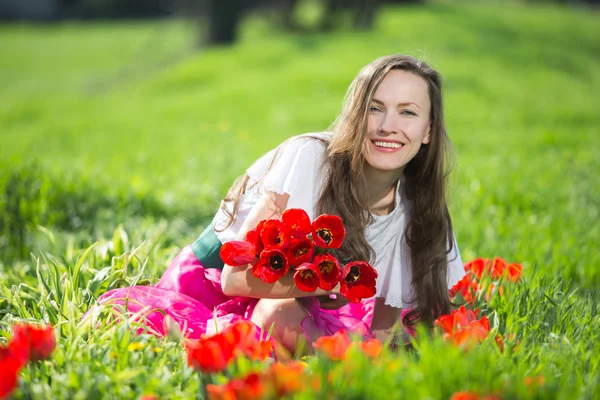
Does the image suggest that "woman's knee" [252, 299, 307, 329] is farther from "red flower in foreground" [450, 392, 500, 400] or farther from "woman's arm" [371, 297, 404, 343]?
"red flower in foreground" [450, 392, 500, 400]

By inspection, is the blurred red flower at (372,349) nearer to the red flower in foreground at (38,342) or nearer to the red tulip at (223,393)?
the red tulip at (223,393)

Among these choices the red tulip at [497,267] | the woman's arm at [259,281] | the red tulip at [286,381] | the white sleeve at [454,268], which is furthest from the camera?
the red tulip at [497,267]

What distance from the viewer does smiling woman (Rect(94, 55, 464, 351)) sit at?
8.35 feet

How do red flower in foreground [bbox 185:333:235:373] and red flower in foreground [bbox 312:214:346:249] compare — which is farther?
red flower in foreground [bbox 312:214:346:249]

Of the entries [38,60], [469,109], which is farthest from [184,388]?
[38,60]

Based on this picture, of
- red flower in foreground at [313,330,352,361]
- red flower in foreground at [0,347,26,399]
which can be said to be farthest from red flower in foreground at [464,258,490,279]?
red flower in foreground at [0,347,26,399]

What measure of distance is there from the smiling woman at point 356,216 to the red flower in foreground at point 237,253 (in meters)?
0.19

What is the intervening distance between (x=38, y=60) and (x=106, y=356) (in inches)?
802

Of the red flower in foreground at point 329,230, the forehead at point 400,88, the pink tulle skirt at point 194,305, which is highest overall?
the forehead at point 400,88

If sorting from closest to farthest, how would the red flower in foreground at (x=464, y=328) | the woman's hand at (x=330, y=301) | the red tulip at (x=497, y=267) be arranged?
the red flower in foreground at (x=464, y=328) → the woman's hand at (x=330, y=301) → the red tulip at (x=497, y=267)

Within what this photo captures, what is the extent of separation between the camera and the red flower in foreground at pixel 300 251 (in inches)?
84.7

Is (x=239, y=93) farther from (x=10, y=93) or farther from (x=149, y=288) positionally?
(x=149, y=288)

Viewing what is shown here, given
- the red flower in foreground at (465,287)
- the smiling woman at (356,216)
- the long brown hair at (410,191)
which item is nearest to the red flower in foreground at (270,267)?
the smiling woman at (356,216)

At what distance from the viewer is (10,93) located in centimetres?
1509
